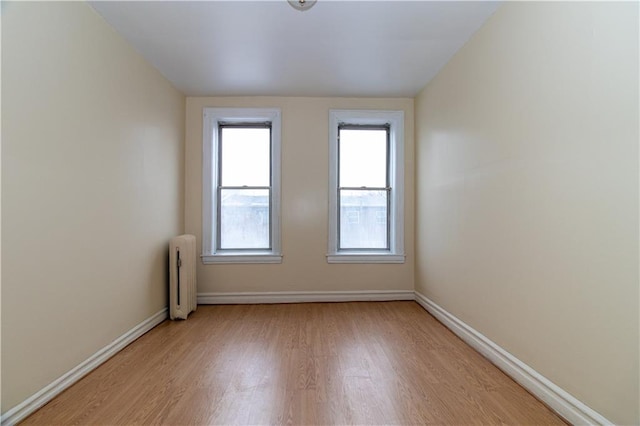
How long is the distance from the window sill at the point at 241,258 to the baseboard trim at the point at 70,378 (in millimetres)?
1011

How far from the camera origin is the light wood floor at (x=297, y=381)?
1.67 meters

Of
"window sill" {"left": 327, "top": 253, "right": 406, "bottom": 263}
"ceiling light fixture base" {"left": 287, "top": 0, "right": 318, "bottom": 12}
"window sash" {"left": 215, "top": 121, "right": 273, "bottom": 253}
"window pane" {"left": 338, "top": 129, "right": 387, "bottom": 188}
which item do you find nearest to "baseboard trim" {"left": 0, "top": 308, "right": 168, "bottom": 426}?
"window sash" {"left": 215, "top": 121, "right": 273, "bottom": 253}

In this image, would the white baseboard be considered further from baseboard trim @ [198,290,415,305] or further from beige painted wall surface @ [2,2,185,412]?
beige painted wall surface @ [2,2,185,412]

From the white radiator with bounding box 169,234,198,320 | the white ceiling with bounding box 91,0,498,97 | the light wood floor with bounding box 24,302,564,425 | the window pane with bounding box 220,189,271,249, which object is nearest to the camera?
the light wood floor with bounding box 24,302,564,425

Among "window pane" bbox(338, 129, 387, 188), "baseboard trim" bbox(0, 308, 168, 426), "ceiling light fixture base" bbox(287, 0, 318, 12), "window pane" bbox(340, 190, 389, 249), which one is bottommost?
"baseboard trim" bbox(0, 308, 168, 426)

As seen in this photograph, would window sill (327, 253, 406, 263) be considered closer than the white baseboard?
No

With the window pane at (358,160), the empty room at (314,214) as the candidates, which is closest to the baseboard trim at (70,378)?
the empty room at (314,214)

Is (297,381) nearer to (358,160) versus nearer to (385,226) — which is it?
(385,226)

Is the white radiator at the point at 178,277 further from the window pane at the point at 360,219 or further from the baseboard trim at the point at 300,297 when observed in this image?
the window pane at the point at 360,219

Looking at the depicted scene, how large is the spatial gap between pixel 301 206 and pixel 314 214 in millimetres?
186

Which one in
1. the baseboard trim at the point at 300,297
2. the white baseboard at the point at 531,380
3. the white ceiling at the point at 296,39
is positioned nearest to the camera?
the white baseboard at the point at 531,380

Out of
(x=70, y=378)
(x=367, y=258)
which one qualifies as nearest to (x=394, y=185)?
(x=367, y=258)

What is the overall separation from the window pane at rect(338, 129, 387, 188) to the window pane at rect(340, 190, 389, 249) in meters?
0.13

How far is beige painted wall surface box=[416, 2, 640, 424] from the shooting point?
1389 mm
